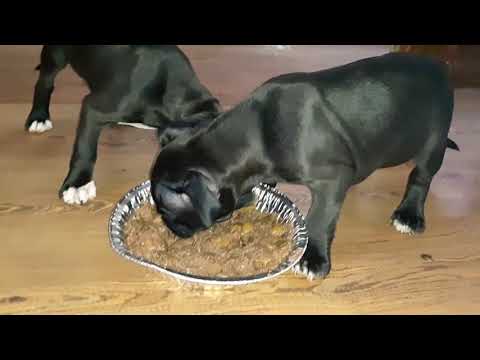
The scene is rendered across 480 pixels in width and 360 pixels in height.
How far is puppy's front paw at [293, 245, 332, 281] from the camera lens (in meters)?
1.82

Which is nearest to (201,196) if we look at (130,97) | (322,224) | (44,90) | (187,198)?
(187,198)

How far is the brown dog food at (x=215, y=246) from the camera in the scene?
A: 1731mm

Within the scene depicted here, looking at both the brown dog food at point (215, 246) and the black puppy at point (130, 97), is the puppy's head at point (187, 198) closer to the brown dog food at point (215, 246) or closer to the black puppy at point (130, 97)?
the brown dog food at point (215, 246)

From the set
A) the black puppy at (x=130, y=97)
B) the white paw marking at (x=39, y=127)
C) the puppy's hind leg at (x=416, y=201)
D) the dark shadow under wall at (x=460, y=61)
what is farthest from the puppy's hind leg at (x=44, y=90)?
the dark shadow under wall at (x=460, y=61)

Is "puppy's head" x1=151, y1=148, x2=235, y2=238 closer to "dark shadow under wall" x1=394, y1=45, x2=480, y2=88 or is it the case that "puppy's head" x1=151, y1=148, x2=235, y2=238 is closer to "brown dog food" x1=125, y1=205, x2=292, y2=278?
"brown dog food" x1=125, y1=205, x2=292, y2=278

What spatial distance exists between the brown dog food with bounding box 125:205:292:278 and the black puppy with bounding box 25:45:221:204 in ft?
1.05

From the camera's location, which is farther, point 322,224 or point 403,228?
point 403,228

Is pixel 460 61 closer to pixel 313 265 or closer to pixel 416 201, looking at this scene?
pixel 416 201

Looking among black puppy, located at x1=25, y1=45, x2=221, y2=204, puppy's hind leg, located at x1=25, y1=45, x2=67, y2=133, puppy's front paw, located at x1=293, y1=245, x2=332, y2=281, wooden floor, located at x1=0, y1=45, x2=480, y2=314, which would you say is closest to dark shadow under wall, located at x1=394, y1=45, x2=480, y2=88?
wooden floor, located at x1=0, y1=45, x2=480, y2=314

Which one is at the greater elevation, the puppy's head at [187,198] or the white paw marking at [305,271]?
the puppy's head at [187,198]

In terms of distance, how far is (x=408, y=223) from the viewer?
2047 millimetres

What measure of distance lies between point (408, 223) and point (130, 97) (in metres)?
0.98
